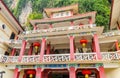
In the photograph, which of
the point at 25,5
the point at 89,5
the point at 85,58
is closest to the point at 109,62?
the point at 85,58

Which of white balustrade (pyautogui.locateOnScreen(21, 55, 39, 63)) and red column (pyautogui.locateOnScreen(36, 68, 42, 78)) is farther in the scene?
white balustrade (pyautogui.locateOnScreen(21, 55, 39, 63))

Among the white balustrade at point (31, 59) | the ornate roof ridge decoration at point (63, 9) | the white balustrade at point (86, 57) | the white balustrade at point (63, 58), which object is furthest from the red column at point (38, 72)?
the ornate roof ridge decoration at point (63, 9)

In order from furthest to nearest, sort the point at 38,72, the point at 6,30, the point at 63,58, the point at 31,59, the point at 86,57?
the point at 6,30
the point at 31,59
the point at 63,58
the point at 38,72
the point at 86,57

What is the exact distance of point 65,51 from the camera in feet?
59.9

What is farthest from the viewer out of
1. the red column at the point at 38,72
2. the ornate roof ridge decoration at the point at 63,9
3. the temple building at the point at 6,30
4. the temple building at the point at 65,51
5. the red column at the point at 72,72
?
the ornate roof ridge decoration at the point at 63,9

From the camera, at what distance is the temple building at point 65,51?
12.5 m

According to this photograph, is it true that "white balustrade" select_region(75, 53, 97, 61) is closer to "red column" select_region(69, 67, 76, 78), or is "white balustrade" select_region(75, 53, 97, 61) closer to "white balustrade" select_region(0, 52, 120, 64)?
"white balustrade" select_region(0, 52, 120, 64)

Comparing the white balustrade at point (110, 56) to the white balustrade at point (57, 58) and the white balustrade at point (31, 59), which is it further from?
the white balustrade at point (31, 59)

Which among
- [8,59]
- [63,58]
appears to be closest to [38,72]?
[63,58]

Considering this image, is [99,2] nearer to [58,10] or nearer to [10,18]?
[58,10]

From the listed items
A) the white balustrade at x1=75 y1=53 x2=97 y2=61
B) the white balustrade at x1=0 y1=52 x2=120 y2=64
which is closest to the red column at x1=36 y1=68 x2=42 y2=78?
the white balustrade at x1=0 y1=52 x2=120 y2=64

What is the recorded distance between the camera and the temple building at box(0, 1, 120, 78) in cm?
1250

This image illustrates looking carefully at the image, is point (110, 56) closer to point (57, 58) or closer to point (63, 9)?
point (57, 58)

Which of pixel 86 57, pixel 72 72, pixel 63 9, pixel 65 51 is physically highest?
pixel 63 9
